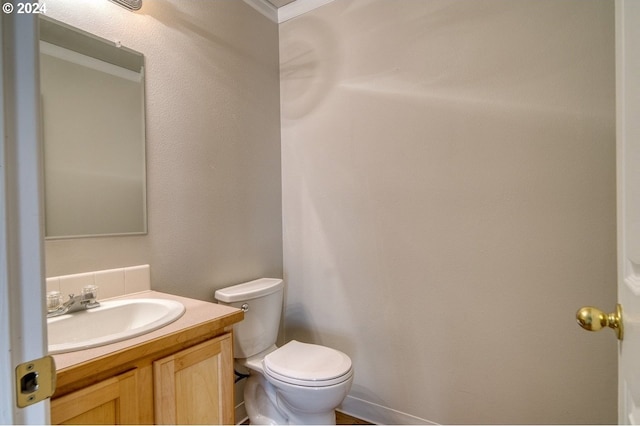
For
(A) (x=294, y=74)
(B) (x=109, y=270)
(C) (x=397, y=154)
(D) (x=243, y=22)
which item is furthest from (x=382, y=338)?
(D) (x=243, y=22)

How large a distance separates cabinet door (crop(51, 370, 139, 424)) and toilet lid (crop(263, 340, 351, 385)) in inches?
27.5

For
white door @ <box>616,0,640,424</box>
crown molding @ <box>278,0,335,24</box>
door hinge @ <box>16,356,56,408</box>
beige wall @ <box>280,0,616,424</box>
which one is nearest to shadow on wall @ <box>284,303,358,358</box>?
beige wall @ <box>280,0,616,424</box>

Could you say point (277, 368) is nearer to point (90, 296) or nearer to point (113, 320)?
point (113, 320)

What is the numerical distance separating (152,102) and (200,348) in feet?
3.55

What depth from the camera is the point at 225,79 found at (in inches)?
67.4

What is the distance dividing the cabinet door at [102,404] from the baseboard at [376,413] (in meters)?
1.37

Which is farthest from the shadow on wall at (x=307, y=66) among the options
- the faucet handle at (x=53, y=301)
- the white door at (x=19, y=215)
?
the white door at (x=19, y=215)

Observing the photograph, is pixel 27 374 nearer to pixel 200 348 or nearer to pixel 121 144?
pixel 200 348

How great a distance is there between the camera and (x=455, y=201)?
1.54m

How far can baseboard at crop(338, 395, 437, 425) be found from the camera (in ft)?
5.46

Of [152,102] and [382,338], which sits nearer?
[152,102]

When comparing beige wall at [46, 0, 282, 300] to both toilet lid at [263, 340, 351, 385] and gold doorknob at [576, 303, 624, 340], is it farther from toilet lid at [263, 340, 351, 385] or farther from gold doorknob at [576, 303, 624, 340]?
gold doorknob at [576, 303, 624, 340]

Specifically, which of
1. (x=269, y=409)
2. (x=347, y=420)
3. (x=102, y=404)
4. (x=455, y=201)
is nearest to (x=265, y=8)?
(x=455, y=201)

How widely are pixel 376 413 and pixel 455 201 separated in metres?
1.27
